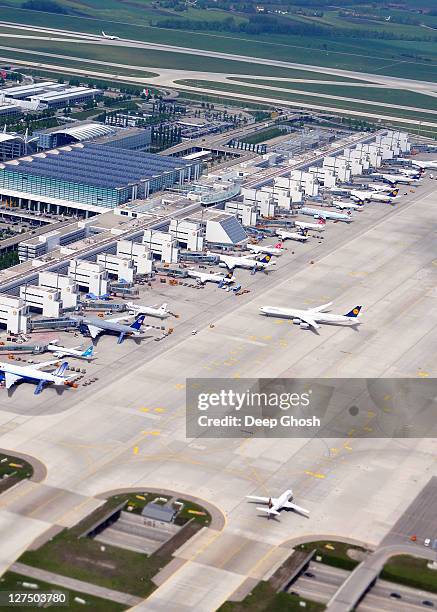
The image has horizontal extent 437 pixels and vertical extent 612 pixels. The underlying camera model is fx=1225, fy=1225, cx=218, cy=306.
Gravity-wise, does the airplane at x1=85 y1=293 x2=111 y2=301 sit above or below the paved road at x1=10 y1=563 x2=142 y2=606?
above

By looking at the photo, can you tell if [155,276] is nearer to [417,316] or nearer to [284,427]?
[417,316]

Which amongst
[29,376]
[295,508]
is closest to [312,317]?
[29,376]

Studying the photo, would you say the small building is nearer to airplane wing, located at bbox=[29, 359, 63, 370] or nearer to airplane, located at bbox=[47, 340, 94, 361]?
airplane wing, located at bbox=[29, 359, 63, 370]

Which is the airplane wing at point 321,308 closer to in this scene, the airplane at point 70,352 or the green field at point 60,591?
the airplane at point 70,352

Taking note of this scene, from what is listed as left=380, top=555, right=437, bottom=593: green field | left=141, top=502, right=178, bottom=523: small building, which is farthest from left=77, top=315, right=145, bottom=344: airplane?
left=380, top=555, right=437, bottom=593: green field

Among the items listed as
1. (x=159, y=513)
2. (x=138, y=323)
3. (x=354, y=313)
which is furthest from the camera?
(x=354, y=313)

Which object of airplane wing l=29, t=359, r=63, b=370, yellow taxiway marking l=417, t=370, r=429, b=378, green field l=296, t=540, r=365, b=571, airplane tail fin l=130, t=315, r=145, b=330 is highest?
airplane tail fin l=130, t=315, r=145, b=330

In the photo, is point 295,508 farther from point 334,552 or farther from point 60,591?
point 60,591
